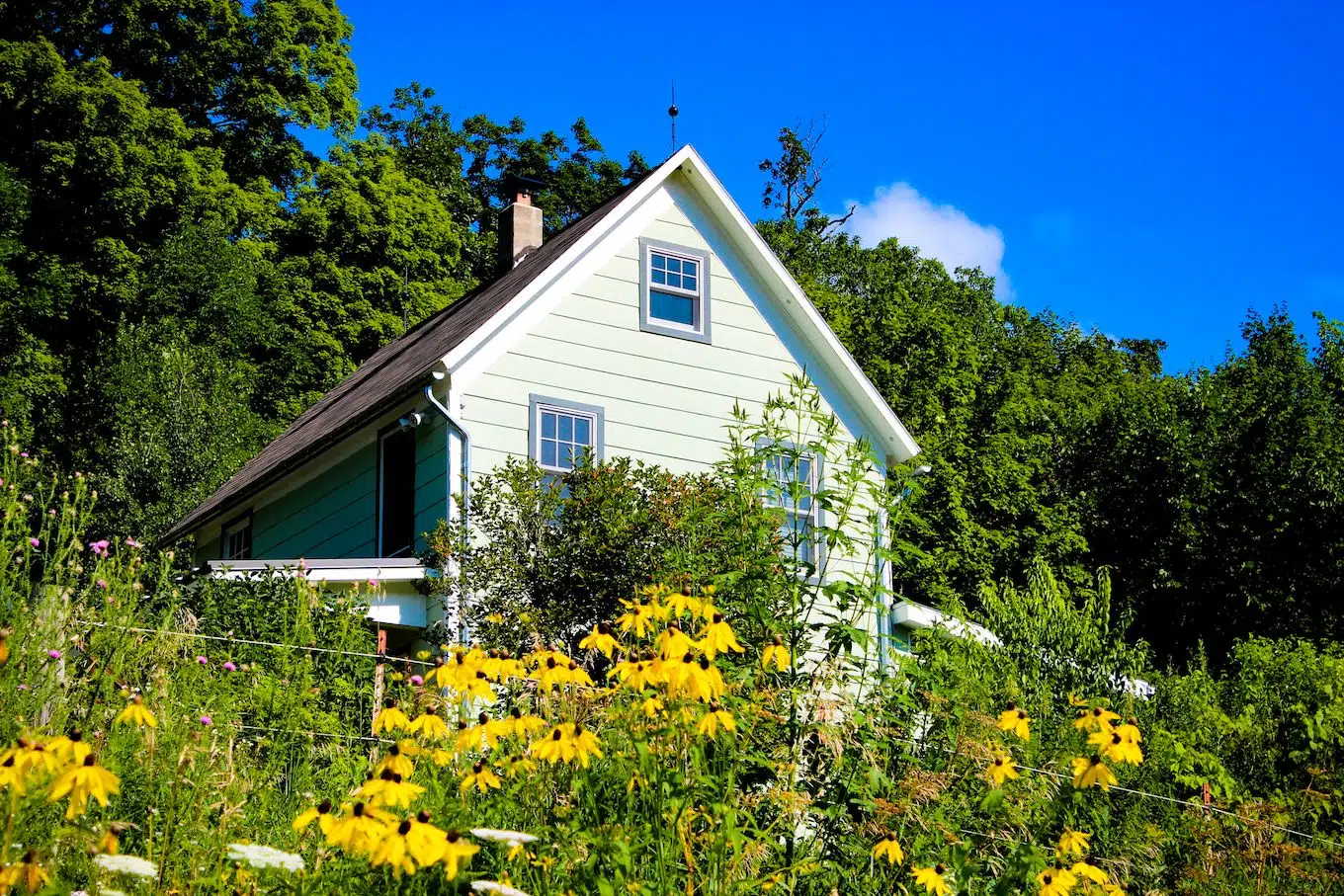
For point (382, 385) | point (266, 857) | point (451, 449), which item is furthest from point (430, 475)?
point (266, 857)

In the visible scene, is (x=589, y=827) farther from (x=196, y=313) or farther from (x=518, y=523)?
(x=196, y=313)

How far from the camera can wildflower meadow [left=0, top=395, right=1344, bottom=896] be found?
14.3 feet

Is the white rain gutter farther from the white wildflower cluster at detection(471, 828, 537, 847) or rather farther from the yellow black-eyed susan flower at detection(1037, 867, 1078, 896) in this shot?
the white wildflower cluster at detection(471, 828, 537, 847)

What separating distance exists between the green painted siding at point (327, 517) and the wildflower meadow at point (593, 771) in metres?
7.29

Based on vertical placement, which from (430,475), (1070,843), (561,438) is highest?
(561,438)

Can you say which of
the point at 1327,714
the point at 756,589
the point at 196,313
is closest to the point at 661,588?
the point at 756,589

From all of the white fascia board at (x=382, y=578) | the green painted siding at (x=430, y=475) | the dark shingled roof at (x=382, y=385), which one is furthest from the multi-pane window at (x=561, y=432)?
the white fascia board at (x=382, y=578)

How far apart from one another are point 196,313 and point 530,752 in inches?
934

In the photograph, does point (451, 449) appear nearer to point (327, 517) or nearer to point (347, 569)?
point (347, 569)

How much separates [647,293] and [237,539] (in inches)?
264

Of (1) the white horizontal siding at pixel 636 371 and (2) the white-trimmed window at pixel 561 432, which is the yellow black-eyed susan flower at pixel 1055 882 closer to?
(1) the white horizontal siding at pixel 636 371

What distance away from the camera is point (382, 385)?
55.6 feet

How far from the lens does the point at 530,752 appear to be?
4.79m

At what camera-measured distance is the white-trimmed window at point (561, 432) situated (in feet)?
49.9
